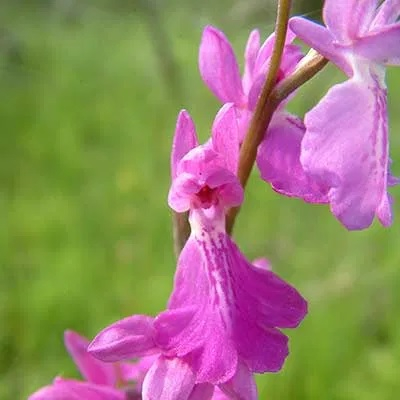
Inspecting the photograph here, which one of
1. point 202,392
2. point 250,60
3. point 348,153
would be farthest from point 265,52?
point 202,392

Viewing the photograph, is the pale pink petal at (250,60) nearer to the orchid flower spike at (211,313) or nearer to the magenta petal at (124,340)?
the orchid flower spike at (211,313)

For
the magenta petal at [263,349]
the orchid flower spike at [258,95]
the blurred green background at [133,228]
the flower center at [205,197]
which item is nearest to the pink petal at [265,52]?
the orchid flower spike at [258,95]

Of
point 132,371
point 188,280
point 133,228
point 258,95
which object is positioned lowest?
point 133,228

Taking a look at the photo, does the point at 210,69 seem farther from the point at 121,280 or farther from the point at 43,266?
the point at 43,266

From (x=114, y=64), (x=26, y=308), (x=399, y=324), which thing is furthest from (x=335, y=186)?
(x=114, y=64)

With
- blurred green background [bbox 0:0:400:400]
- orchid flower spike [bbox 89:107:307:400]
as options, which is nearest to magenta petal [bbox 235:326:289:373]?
orchid flower spike [bbox 89:107:307:400]

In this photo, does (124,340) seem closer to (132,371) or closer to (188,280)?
(188,280)
